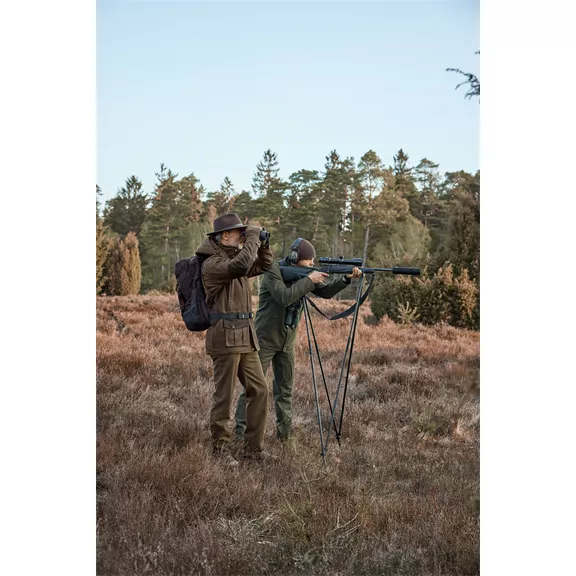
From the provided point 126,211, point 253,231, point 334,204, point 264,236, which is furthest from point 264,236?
point 126,211

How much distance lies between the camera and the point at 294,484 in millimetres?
4824

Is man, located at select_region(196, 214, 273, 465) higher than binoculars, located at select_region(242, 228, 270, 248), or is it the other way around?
binoculars, located at select_region(242, 228, 270, 248)

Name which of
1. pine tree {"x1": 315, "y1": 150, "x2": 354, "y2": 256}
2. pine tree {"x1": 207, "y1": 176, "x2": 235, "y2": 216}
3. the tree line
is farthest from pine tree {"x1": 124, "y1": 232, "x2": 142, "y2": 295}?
pine tree {"x1": 315, "y1": 150, "x2": 354, "y2": 256}

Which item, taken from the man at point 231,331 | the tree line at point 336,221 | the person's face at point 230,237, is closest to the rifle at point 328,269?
the man at point 231,331

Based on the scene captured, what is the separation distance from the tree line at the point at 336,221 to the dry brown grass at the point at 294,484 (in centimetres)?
169

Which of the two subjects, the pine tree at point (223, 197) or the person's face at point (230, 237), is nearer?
the person's face at point (230, 237)

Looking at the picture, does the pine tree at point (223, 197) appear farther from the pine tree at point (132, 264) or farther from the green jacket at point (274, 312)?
the green jacket at point (274, 312)

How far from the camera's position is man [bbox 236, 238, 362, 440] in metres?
5.59

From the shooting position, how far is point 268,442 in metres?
5.86

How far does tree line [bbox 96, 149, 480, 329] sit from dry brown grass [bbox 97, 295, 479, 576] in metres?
1.69

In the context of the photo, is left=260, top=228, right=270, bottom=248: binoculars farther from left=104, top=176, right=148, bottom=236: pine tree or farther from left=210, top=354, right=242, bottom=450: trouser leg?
left=104, top=176, right=148, bottom=236: pine tree

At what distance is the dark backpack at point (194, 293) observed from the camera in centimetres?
520
